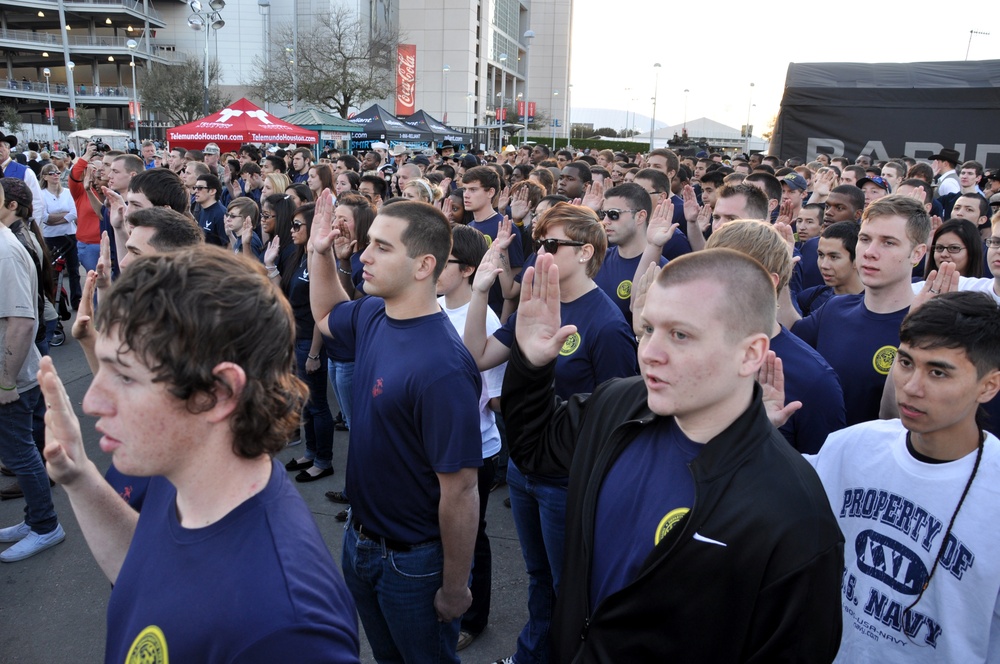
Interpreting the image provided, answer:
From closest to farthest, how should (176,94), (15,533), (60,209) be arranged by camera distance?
(15,533) → (60,209) → (176,94)

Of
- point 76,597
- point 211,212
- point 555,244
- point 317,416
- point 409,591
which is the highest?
point 555,244

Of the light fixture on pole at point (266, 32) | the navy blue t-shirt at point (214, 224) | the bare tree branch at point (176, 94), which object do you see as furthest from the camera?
the light fixture on pole at point (266, 32)

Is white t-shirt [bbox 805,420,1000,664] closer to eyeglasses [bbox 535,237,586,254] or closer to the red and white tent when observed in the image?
eyeglasses [bbox 535,237,586,254]

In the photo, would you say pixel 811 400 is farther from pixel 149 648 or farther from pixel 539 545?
pixel 149 648

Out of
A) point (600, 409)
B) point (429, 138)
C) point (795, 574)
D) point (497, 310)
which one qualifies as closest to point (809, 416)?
point (600, 409)

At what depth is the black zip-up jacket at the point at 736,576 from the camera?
5.33 ft

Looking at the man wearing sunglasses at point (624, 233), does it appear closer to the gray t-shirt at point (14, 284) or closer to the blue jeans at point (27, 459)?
the gray t-shirt at point (14, 284)

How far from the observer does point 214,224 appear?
→ 24.4 feet

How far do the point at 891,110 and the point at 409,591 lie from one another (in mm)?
16033

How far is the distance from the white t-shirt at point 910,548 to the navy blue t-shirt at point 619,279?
8.93 feet

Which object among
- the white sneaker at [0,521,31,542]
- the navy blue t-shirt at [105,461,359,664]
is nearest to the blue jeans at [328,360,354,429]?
the white sneaker at [0,521,31,542]

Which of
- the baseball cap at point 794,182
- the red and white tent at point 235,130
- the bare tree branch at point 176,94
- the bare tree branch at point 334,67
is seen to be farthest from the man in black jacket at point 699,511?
the bare tree branch at point 176,94

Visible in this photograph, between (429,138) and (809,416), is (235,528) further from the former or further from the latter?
(429,138)

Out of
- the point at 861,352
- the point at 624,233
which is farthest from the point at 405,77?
the point at 861,352
